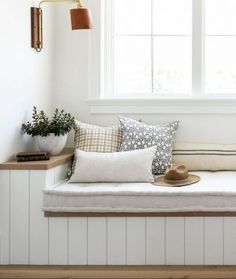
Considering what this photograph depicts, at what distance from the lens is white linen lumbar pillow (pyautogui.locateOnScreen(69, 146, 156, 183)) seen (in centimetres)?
310

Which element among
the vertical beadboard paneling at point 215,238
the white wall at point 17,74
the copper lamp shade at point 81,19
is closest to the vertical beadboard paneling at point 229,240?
the vertical beadboard paneling at point 215,238

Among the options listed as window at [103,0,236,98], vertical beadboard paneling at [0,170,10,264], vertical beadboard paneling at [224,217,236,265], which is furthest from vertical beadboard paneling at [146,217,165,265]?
window at [103,0,236,98]

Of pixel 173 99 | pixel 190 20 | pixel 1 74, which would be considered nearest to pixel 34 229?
pixel 1 74

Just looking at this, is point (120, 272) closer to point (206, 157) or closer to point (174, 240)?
point (174, 240)

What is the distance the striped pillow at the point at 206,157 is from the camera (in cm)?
354

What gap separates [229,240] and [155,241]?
17.6 inches

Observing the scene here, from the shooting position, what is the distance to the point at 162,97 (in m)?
3.78

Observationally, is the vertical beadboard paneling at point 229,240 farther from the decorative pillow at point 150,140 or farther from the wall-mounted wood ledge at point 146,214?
the decorative pillow at point 150,140

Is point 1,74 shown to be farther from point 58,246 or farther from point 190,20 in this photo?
point 190,20

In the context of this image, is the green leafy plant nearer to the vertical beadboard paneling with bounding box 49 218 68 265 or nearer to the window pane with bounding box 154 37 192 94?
the vertical beadboard paneling with bounding box 49 218 68 265

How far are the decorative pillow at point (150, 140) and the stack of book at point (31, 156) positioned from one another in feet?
2.12

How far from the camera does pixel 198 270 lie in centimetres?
272

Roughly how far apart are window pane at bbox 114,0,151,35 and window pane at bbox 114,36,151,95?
7 cm

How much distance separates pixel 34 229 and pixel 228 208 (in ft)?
3.92
